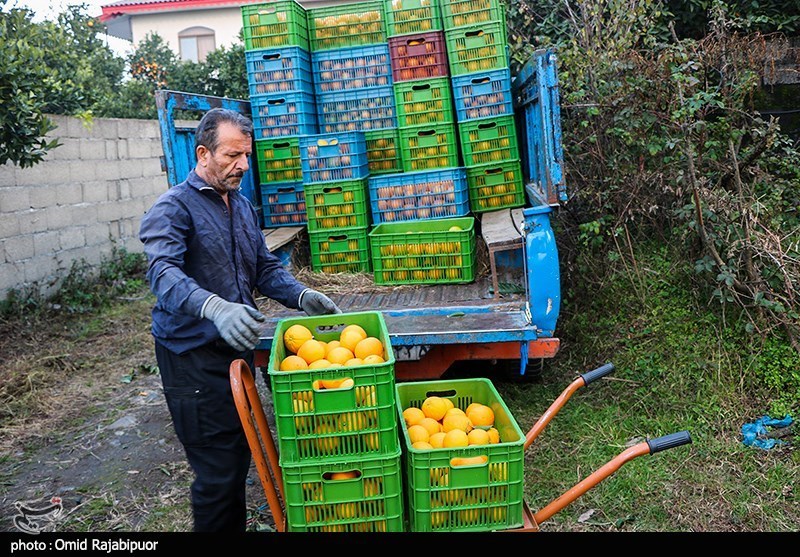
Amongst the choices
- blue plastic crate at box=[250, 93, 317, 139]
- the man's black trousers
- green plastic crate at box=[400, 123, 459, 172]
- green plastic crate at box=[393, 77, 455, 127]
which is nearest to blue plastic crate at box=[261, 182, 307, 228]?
blue plastic crate at box=[250, 93, 317, 139]

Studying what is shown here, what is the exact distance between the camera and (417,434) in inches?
125

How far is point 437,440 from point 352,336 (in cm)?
58

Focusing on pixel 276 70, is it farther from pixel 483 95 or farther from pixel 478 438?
pixel 478 438

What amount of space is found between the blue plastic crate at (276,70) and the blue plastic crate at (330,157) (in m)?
0.85

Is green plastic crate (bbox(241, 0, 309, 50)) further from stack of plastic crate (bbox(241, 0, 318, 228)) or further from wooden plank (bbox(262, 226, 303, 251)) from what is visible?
wooden plank (bbox(262, 226, 303, 251))

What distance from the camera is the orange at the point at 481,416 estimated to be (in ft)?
11.0

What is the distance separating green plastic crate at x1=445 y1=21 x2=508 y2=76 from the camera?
630 centimetres

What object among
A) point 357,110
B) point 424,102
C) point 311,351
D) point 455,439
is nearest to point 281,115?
point 357,110

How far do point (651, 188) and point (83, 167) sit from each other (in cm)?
684

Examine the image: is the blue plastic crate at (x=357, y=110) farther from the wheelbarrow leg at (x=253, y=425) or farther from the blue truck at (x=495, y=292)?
the wheelbarrow leg at (x=253, y=425)

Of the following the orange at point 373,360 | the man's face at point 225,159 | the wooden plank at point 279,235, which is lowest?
the orange at point 373,360

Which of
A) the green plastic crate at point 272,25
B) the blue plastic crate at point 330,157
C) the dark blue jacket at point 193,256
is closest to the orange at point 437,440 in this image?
the dark blue jacket at point 193,256

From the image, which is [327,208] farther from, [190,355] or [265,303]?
[190,355]

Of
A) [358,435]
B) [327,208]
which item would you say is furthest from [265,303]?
[358,435]
